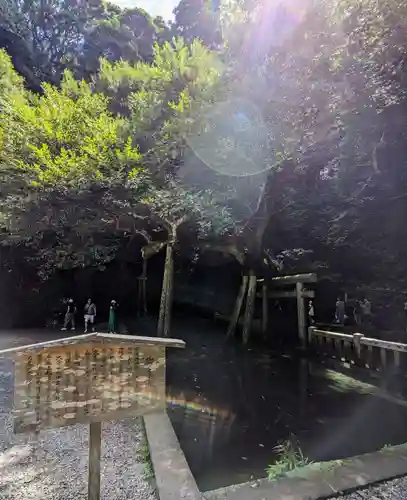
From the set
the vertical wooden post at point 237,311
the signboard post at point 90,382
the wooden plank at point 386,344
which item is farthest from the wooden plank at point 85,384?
the vertical wooden post at point 237,311

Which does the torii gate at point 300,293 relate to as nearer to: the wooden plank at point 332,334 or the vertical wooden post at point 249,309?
the wooden plank at point 332,334

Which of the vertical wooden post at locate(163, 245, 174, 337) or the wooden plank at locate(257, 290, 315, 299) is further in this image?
the vertical wooden post at locate(163, 245, 174, 337)

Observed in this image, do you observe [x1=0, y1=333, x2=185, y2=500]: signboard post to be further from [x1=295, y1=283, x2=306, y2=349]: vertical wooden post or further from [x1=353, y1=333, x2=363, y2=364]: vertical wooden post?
[x1=295, y1=283, x2=306, y2=349]: vertical wooden post

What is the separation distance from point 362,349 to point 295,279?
329cm

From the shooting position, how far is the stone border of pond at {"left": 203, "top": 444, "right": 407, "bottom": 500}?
124 inches

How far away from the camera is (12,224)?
34.5 feet

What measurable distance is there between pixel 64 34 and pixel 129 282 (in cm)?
1766

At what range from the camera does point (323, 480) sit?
336 centimetres

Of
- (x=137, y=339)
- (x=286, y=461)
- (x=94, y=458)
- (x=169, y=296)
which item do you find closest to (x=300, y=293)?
(x=169, y=296)

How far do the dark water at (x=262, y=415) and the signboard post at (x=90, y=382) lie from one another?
2223 millimetres

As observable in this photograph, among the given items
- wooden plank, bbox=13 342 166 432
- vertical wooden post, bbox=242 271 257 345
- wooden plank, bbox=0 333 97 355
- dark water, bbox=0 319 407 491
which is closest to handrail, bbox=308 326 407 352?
dark water, bbox=0 319 407 491

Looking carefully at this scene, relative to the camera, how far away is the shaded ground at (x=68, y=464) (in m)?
3.24

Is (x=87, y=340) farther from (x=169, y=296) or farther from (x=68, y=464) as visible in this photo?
(x=169, y=296)

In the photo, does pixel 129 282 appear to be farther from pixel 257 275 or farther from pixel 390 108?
pixel 390 108
